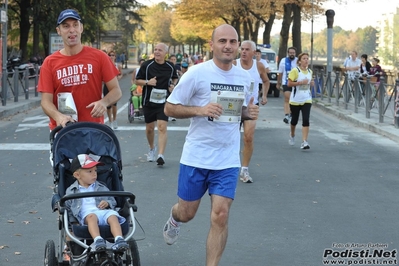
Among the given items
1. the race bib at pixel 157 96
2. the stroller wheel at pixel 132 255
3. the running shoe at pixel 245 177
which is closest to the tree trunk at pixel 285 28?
the race bib at pixel 157 96

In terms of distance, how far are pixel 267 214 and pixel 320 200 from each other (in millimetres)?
1155

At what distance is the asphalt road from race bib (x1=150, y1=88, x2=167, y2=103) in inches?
39.6

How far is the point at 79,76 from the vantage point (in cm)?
632

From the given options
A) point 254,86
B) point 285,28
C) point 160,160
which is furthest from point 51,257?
point 285,28

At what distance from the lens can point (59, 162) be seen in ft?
19.2

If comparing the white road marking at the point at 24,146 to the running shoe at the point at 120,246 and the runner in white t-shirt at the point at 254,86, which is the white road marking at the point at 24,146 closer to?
the runner in white t-shirt at the point at 254,86

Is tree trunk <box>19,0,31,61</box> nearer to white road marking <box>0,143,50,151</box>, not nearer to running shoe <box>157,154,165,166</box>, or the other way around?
white road marking <box>0,143,50,151</box>

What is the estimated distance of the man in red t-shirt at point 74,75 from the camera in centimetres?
628

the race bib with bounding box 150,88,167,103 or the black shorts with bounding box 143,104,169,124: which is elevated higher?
the race bib with bounding box 150,88,167,103

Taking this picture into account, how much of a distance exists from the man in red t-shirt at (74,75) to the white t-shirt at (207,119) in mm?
691

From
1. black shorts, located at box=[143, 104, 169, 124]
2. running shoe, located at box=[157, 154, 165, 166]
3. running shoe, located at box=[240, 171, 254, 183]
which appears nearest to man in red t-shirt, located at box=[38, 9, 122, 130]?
running shoe, located at box=[240, 171, 254, 183]

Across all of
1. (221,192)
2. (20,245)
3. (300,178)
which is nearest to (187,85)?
(221,192)

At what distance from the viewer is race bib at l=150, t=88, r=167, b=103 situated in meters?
12.6

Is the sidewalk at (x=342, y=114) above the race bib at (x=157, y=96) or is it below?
below
